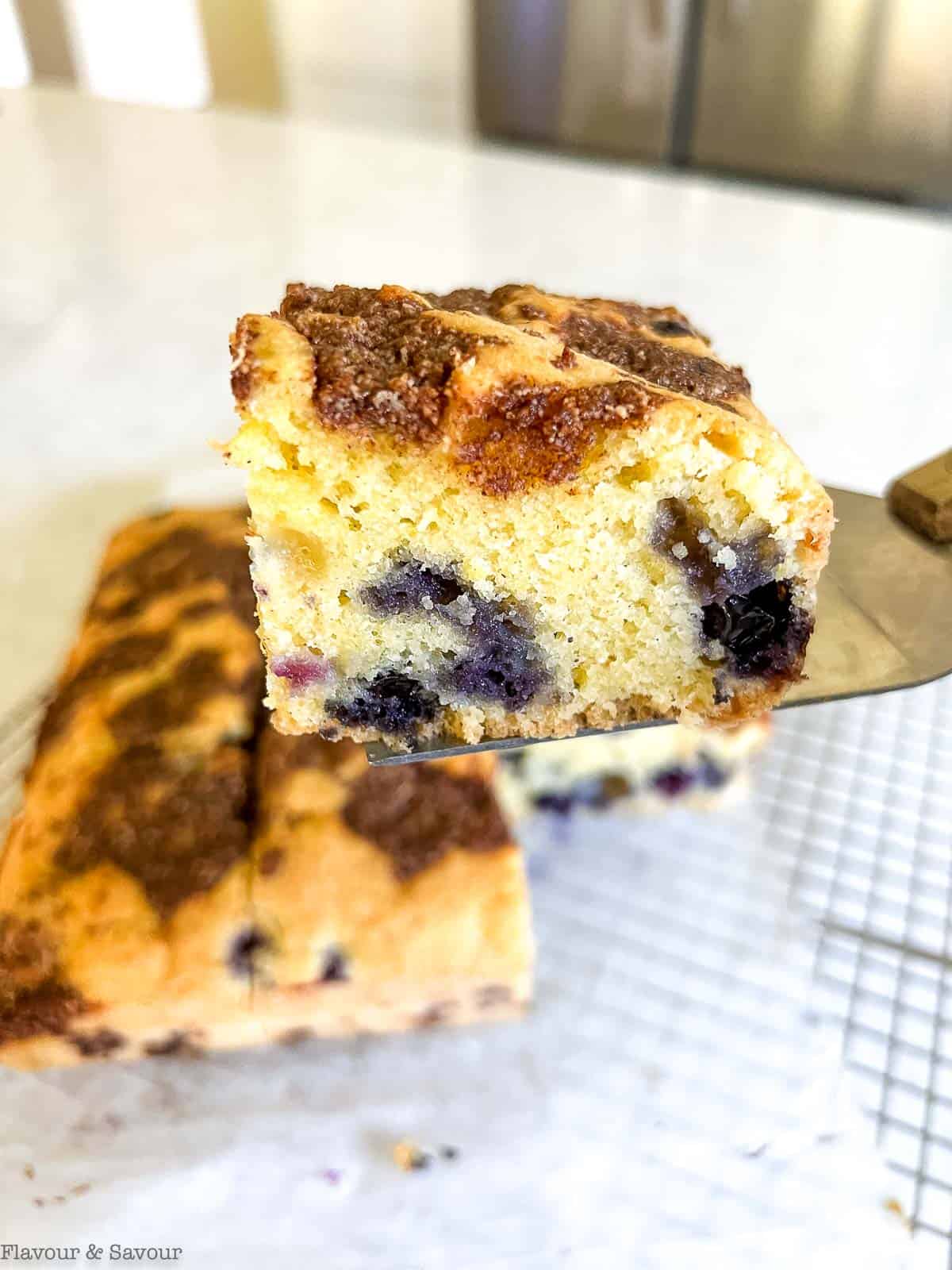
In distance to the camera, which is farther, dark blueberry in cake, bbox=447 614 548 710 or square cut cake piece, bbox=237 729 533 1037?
square cut cake piece, bbox=237 729 533 1037

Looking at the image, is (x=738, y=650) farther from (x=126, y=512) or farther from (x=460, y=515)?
(x=126, y=512)

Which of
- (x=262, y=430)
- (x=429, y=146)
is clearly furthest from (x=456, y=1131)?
(x=429, y=146)

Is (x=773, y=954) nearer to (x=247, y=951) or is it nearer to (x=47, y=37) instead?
(x=247, y=951)

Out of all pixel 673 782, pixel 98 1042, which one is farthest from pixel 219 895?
pixel 673 782

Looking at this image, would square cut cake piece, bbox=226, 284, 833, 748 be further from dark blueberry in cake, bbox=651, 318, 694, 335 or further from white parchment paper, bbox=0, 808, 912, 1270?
white parchment paper, bbox=0, 808, 912, 1270

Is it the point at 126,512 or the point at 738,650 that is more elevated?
the point at 738,650

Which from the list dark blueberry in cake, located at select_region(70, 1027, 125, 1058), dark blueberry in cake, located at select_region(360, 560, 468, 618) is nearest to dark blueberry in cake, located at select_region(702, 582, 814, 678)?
dark blueberry in cake, located at select_region(360, 560, 468, 618)

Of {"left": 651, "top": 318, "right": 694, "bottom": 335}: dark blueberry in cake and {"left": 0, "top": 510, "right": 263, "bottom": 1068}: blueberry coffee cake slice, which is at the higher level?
{"left": 651, "top": 318, "right": 694, "bottom": 335}: dark blueberry in cake
